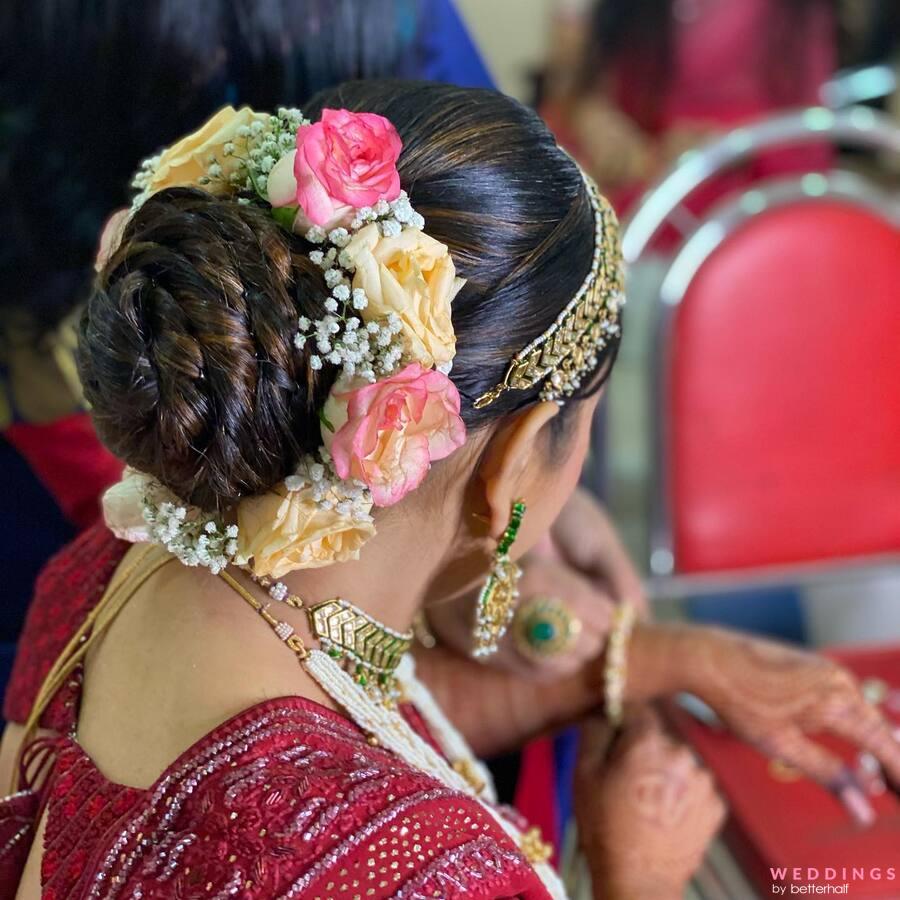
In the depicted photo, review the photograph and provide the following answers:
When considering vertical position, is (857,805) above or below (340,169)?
below

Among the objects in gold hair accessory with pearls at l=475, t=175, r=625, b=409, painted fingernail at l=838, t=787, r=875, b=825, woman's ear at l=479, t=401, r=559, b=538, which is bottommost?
painted fingernail at l=838, t=787, r=875, b=825

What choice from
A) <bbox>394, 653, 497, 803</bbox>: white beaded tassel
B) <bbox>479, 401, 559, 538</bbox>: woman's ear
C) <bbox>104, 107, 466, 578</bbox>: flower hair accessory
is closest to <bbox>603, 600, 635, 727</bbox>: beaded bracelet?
<bbox>394, 653, 497, 803</bbox>: white beaded tassel

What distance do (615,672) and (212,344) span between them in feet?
1.80

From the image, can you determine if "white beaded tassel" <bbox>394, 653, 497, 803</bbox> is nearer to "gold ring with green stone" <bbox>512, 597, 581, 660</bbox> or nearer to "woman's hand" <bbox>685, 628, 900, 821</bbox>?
"gold ring with green stone" <bbox>512, 597, 581, 660</bbox>

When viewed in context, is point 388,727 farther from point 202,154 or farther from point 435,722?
point 202,154

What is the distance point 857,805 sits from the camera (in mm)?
842

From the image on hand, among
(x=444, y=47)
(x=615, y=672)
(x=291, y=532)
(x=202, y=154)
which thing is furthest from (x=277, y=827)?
(x=444, y=47)

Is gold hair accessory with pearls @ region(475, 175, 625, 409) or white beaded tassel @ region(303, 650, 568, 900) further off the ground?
gold hair accessory with pearls @ region(475, 175, 625, 409)

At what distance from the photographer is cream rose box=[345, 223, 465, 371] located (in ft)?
1.68

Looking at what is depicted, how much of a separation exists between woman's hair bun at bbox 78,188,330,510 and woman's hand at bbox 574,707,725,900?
436 mm

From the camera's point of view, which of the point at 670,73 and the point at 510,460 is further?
the point at 670,73

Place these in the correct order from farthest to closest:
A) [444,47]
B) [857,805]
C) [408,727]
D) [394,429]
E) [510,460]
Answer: [444,47]
[857,805]
[408,727]
[510,460]
[394,429]

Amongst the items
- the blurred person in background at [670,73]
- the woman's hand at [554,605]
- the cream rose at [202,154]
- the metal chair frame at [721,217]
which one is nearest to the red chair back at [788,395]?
the metal chair frame at [721,217]

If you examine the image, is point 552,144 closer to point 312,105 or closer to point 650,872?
point 312,105
